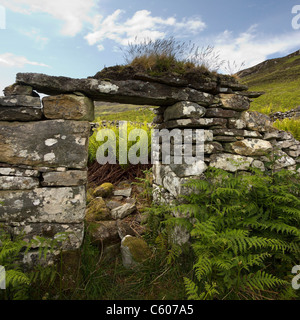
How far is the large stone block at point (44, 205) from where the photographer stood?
227 centimetres

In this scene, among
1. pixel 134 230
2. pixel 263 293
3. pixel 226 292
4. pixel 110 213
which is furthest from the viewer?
pixel 110 213

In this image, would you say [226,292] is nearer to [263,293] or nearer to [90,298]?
[263,293]

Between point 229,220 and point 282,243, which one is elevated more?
point 229,220

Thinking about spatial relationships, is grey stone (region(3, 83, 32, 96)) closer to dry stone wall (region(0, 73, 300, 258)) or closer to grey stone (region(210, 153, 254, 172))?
dry stone wall (region(0, 73, 300, 258))

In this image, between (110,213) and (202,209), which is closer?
(202,209)

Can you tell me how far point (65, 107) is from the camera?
2.35 m

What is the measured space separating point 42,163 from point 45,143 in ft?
0.77

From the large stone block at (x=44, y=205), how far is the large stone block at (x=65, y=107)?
0.86m

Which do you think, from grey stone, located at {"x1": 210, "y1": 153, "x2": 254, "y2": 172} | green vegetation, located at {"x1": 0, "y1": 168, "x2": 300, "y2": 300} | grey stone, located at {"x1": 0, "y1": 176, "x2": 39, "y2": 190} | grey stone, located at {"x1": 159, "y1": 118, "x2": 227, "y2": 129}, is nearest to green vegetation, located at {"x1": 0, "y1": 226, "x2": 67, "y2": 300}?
green vegetation, located at {"x1": 0, "y1": 168, "x2": 300, "y2": 300}

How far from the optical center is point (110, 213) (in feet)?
11.0

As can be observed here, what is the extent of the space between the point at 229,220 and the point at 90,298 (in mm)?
1706

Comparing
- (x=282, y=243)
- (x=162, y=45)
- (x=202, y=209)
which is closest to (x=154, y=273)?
(x=202, y=209)

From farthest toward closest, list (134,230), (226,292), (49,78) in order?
(134,230) < (49,78) < (226,292)

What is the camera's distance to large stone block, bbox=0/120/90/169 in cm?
226
